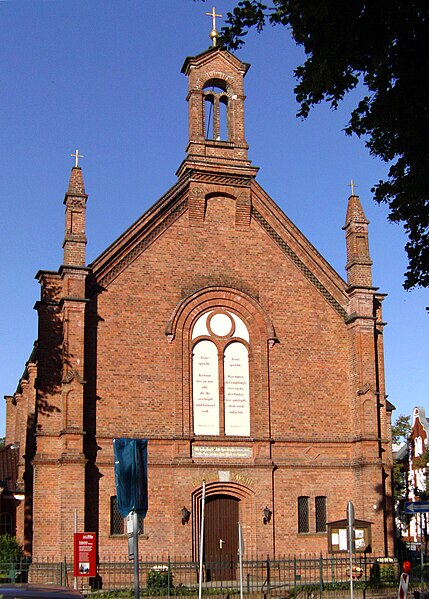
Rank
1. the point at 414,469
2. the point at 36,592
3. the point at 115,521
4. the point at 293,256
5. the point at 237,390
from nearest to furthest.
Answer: the point at 36,592
the point at 115,521
the point at 237,390
the point at 293,256
the point at 414,469

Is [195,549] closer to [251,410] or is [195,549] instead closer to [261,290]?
[251,410]

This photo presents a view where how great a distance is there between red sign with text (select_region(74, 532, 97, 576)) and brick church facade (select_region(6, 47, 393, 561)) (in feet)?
6.51

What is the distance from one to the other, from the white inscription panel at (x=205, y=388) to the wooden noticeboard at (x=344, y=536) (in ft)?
17.4

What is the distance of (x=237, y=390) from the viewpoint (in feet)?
103

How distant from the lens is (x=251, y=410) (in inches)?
1236

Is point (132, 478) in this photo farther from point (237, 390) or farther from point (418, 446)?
point (418, 446)

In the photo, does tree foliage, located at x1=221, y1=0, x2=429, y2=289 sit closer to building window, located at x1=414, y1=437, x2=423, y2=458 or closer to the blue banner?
the blue banner

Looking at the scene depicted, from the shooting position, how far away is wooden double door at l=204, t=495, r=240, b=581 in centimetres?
2950

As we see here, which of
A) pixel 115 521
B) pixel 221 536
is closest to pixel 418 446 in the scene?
pixel 221 536

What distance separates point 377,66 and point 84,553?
17.5 m

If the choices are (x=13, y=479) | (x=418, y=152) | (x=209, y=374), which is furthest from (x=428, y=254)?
(x=13, y=479)

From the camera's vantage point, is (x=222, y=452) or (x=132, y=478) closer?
(x=132, y=478)

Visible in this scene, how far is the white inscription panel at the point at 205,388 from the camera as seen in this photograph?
101ft

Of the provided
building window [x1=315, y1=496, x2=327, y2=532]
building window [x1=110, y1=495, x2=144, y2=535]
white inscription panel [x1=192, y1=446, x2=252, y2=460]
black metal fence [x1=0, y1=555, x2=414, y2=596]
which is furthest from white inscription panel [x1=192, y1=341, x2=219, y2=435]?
black metal fence [x1=0, y1=555, x2=414, y2=596]
